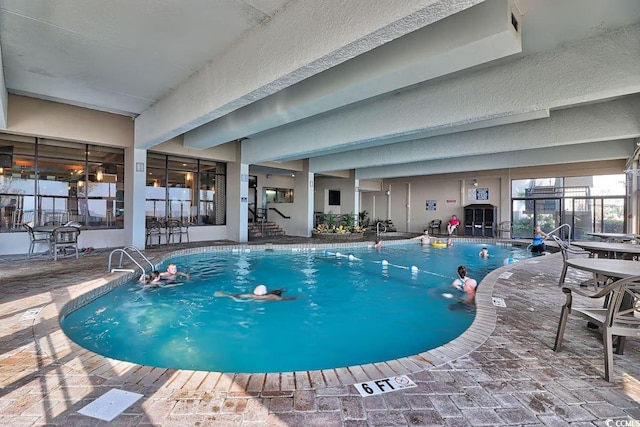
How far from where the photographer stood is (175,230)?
34.5 ft

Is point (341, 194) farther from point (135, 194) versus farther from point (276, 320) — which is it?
point (276, 320)

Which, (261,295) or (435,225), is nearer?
(261,295)

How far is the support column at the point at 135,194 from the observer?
8.32m

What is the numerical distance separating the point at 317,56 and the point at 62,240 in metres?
8.56

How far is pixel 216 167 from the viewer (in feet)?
38.4

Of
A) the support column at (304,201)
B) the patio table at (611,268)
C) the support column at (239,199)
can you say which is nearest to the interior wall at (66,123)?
the support column at (239,199)

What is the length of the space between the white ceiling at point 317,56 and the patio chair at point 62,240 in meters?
2.85

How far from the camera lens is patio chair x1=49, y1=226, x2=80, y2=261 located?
6843mm

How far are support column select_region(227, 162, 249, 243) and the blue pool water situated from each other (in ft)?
11.3

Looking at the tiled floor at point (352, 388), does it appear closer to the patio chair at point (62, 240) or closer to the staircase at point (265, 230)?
the patio chair at point (62, 240)

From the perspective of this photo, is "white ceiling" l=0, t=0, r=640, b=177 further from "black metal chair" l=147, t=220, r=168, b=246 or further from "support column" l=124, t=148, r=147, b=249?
"black metal chair" l=147, t=220, r=168, b=246

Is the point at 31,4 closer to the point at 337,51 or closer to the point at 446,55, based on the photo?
the point at 337,51

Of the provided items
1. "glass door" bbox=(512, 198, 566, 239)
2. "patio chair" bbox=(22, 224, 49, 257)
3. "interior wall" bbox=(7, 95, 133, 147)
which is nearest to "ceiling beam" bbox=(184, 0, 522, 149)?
"interior wall" bbox=(7, 95, 133, 147)

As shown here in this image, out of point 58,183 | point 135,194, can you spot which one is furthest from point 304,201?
point 58,183
